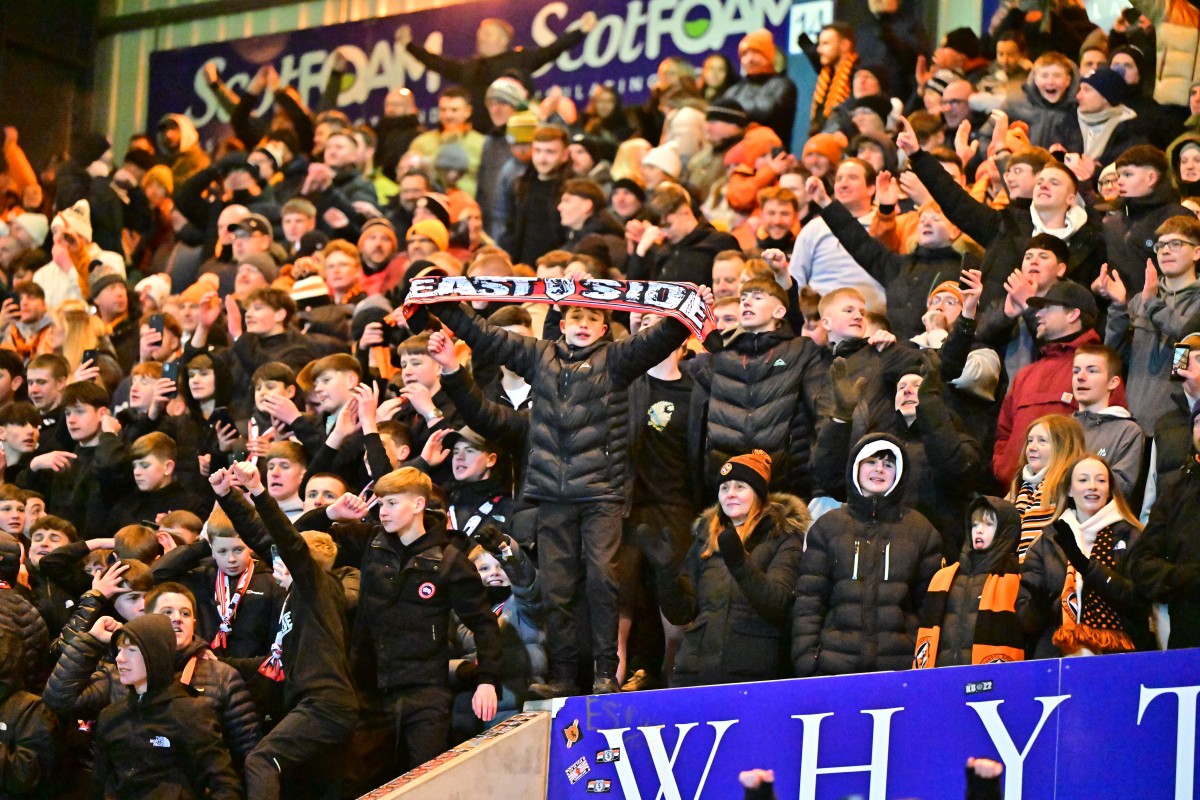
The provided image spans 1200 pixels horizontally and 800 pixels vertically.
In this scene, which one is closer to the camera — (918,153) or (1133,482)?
(1133,482)

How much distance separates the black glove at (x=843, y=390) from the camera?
343 inches

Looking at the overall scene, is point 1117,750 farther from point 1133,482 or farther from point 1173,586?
point 1133,482

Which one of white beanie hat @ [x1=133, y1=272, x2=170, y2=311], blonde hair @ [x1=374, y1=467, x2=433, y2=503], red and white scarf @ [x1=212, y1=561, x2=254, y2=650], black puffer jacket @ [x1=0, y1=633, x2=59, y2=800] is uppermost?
white beanie hat @ [x1=133, y1=272, x2=170, y2=311]

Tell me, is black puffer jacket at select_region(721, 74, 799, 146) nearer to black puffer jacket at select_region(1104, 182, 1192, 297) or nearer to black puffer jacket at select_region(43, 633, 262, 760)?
black puffer jacket at select_region(1104, 182, 1192, 297)

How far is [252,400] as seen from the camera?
11.1m

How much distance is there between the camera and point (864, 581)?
774 cm

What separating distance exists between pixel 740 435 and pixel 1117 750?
2663 millimetres

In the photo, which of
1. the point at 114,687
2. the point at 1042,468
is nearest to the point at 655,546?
the point at 1042,468

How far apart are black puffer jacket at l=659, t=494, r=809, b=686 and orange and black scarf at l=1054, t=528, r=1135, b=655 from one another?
3.91 feet

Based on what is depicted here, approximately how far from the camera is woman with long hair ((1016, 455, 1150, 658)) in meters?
7.30

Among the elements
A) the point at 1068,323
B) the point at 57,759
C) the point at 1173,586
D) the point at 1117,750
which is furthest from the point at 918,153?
the point at 57,759

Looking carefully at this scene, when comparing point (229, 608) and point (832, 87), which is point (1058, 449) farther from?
point (832, 87)

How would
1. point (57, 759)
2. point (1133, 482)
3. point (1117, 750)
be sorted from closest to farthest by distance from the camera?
point (1117, 750) < point (1133, 482) < point (57, 759)

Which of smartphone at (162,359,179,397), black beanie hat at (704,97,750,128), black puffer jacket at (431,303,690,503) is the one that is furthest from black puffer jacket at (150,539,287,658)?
black beanie hat at (704,97,750,128)
